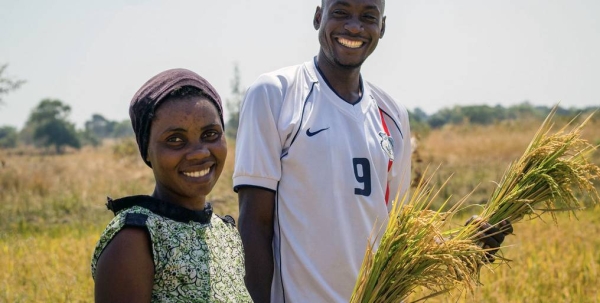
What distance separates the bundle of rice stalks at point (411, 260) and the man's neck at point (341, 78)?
61cm

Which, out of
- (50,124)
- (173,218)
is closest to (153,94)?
(173,218)

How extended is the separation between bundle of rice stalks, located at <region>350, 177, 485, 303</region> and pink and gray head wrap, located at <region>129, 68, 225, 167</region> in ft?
2.51

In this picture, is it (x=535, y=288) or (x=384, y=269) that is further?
(x=535, y=288)

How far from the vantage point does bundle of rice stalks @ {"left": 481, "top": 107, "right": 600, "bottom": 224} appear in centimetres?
315

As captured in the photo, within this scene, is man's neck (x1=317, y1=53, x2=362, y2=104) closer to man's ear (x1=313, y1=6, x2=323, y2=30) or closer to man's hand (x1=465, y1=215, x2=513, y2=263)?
man's ear (x1=313, y1=6, x2=323, y2=30)

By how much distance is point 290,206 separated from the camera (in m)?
2.67

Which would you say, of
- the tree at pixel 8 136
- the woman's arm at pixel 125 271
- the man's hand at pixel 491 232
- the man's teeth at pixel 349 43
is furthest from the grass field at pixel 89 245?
the tree at pixel 8 136

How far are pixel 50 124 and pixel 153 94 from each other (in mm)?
63266

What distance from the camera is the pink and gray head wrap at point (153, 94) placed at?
81.2 inches

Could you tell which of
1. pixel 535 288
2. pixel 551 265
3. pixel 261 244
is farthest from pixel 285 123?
pixel 551 265

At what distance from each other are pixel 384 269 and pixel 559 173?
117 cm

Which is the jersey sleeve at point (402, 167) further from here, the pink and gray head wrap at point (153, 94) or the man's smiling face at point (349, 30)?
the pink and gray head wrap at point (153, 94)

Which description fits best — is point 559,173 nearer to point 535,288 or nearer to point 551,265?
point 535,288

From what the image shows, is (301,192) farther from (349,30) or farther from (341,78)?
(349,30)
